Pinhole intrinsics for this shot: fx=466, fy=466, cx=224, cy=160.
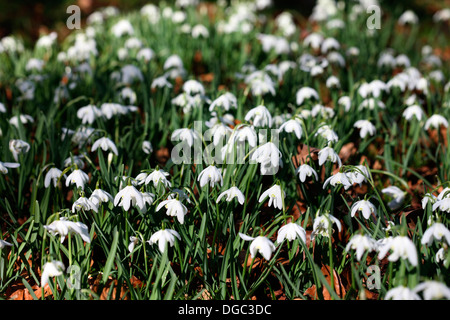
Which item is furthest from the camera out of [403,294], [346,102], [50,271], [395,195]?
[346,102]

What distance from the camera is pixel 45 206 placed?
1.85 meters

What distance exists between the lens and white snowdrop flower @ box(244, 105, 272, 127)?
202 cm

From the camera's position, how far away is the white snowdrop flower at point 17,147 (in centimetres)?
204

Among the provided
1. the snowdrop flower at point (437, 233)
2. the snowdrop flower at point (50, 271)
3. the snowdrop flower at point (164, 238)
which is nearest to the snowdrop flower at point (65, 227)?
the snowdrop flower at point (50, 271)

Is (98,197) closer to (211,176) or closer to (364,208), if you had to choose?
(211,176)

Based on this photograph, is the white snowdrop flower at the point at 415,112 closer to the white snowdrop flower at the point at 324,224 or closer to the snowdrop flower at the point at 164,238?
the white snowdrop flower at the point at 324,224

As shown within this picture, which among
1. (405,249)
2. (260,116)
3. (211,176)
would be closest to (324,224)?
(405,249)

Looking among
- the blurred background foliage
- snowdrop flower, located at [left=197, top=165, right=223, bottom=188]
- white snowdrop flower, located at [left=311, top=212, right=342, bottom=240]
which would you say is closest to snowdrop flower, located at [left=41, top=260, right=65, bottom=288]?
snowdrop flower, located at [left=197, top=165, right=223, bottom=188]

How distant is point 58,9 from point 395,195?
5.34 metres

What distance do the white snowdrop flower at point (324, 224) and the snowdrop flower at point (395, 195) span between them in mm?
461

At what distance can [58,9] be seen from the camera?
19.5 ft

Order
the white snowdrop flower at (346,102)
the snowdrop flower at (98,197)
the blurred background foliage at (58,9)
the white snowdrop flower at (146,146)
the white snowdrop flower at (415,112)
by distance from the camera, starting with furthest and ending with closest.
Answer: the blurred background foliage at (58,9), the white snowdrop flower at (346,102), the white snowdrop flower at (415,112), the white snowdrop flower at (146,146), the snowdrop flower at (98,197)

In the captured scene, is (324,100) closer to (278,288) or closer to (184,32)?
(184,32)
